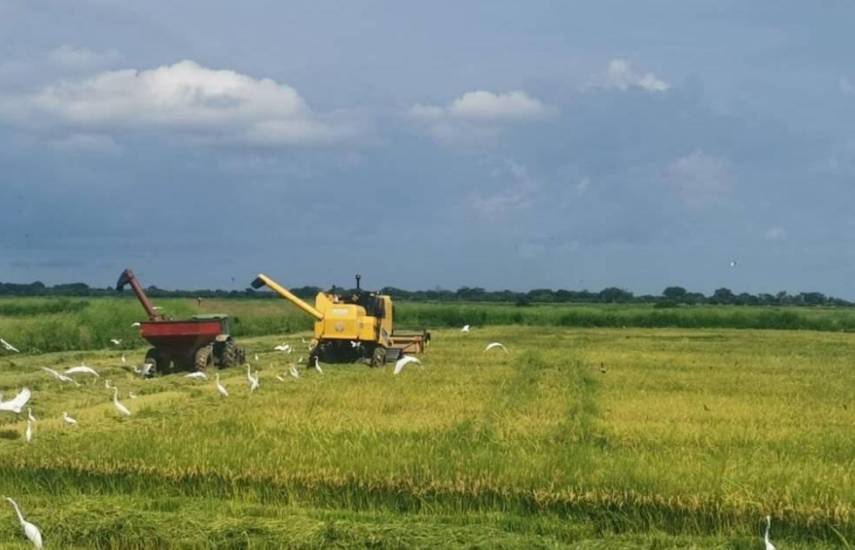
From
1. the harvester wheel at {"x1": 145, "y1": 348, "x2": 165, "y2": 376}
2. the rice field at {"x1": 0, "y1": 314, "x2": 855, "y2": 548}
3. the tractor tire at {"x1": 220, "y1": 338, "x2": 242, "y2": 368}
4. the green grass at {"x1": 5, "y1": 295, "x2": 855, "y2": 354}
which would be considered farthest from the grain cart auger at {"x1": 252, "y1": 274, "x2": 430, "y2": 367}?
the rice field at {"x1": 0, "y1": 314, "x2": 855, "y2": 548}

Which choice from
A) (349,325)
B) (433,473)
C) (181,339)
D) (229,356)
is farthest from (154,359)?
(433,473)

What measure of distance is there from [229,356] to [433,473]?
49.6 ft

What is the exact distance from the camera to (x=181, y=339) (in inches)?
823

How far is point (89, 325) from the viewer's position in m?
32.5

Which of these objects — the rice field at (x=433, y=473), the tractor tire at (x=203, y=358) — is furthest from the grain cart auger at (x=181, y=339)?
the rice field at (x=433, y=473)

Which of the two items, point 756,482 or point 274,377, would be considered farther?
point 274,377

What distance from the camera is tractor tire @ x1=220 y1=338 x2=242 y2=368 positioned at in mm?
22766

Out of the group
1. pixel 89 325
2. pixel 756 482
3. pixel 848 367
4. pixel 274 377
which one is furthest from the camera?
pixel 89 325

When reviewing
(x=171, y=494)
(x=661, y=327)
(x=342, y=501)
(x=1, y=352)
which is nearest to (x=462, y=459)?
(x=342, y=501)

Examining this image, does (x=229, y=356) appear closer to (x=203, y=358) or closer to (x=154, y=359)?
(x=203, y=358)

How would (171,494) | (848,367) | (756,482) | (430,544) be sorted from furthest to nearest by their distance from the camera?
1. (848,367)
2. (171,494)
3. (756,482)
4. (430,544)

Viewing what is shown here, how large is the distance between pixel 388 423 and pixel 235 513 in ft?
11.5

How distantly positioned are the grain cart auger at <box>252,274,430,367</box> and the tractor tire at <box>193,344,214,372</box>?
2207 millimetres

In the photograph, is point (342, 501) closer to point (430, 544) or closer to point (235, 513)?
point (235, 513)
